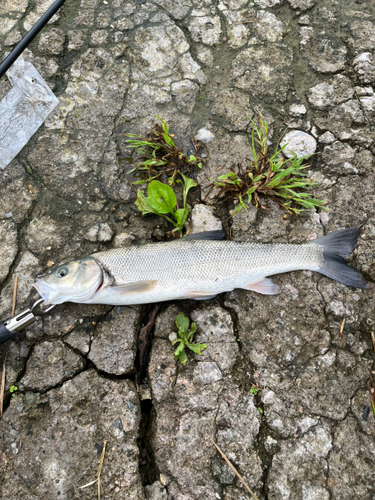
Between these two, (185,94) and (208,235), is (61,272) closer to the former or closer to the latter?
(208,235)

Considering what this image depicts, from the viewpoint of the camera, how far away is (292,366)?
2.86m

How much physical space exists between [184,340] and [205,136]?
210 cm

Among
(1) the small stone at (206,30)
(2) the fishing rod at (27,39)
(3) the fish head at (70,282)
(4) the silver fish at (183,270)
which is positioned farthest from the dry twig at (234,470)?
(1) the small stone at (206,30)

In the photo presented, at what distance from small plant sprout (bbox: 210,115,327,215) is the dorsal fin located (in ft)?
1.08

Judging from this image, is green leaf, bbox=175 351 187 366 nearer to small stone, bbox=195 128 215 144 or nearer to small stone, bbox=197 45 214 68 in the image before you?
small stone, bbox=195 128 215 144

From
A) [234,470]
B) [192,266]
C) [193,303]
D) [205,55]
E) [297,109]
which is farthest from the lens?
[205,55]

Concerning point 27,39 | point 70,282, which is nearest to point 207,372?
point 70,282

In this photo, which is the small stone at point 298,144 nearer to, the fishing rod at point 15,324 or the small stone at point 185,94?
the small stone at point 185,94

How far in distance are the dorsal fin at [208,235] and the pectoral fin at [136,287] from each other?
53cm

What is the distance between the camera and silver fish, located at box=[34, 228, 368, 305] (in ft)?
9.37

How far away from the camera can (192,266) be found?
9.57 ft

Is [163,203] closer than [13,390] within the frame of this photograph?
No

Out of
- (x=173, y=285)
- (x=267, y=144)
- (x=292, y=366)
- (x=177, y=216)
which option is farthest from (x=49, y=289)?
(x=267, y=144)

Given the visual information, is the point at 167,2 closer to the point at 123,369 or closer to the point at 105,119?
the point at 105,119
